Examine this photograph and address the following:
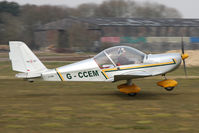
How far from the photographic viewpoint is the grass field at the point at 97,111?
7.54 metres

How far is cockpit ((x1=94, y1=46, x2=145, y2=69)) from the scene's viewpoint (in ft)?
38.6

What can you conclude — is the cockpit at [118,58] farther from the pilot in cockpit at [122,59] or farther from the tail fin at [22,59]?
the tail fin at [22,59]

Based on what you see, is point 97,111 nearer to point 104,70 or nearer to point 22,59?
point 104,70

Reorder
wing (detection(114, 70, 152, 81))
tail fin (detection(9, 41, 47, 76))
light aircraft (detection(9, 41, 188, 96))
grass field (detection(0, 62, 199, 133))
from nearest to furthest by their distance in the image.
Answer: grass field (detection(0, 62, 199, 133)) < wing (detection(114, 70, 152, 81)) < tail fin (detection(9, 41, 47, 76)) < light aircraft (detection(9, 41, 188, 96))

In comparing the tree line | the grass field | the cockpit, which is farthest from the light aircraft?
the tree line

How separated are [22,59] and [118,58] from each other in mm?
3461

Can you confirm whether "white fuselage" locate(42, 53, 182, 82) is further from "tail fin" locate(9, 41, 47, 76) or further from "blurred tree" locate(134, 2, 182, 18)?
"blurred tree" locate(134, 2, 182, 18)

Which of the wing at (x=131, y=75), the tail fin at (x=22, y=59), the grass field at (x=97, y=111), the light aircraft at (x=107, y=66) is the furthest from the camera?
the light aircraft at (x=107, y=66)

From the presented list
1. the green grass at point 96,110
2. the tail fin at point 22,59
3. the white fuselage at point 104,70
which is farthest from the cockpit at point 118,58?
the tail fin at point 22,59

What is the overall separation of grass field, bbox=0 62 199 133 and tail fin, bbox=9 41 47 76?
1075 mm

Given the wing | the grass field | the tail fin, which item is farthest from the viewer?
the tail fin

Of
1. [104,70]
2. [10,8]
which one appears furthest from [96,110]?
[10,8]

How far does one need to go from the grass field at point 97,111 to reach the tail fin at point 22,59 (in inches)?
42.3

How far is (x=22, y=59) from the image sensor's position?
1156 cm
